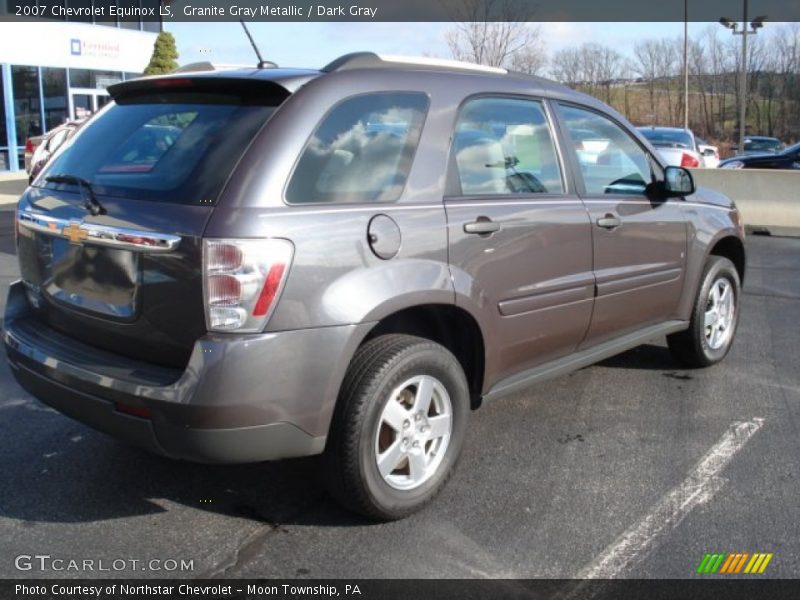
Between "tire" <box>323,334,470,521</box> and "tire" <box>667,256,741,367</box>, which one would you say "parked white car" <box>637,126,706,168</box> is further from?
"tire" <box>323,334,470,521</box>

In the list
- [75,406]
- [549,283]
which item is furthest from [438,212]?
[75,406]

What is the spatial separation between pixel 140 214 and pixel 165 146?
15.9 inches

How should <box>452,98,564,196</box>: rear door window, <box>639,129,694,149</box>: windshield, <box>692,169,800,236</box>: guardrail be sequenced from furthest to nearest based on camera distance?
<box>639,129,694,149</box>: windshield → <box>692,169,800,236</box>: guardrail → <box>452,98,564,196</box>: rear door window

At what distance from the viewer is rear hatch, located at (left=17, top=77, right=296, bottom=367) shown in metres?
2.94

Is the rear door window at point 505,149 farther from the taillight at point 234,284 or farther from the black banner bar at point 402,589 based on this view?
the black banner bar at point 402,589

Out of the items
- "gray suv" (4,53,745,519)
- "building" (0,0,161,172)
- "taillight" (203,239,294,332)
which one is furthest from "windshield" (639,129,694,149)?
"building" (0,0,161,172)

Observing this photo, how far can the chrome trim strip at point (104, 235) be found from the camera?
2.93m

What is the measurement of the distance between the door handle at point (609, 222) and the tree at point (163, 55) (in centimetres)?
2325

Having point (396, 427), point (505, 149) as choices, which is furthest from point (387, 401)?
point (505, 149)

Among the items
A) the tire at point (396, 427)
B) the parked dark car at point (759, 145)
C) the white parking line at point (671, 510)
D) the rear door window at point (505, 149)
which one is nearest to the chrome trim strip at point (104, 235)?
the tire at point (396, 427)

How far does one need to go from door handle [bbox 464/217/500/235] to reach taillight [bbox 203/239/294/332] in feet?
3.38

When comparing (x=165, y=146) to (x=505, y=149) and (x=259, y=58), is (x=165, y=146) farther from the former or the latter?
(x=505, y=149)

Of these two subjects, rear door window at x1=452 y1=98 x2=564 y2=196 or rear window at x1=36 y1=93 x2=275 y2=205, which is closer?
rear window at x1=36 y1=93 x2=275 y2=205

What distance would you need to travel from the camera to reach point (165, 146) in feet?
10.9
